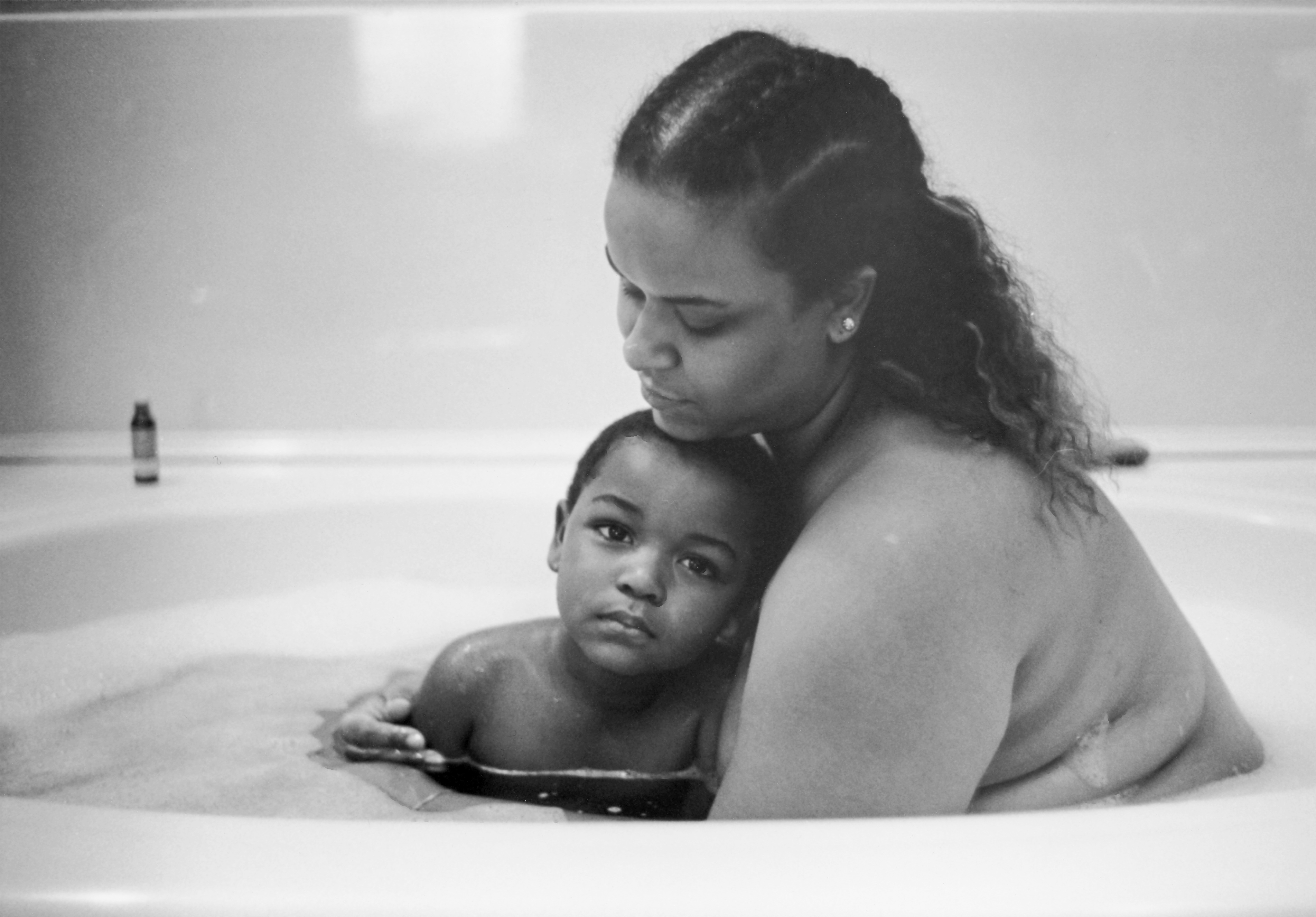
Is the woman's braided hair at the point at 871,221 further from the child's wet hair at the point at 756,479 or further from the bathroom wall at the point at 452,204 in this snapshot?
the bathroom wall at the point at 452,204

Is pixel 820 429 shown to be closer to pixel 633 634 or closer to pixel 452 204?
pixel 633 634

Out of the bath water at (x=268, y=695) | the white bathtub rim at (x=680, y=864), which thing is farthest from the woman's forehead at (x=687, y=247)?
the bath water at (x=268, y=695)

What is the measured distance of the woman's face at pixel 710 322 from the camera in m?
0.65

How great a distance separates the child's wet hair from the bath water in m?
0.25

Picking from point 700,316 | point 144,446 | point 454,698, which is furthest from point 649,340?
point 144,446

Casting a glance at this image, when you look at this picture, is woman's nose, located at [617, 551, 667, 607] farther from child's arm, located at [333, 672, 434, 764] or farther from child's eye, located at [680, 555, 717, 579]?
child's arm, located at [333, 672, 434, 764]

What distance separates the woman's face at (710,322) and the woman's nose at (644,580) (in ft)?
0.28

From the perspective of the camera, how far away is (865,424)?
2.33ft

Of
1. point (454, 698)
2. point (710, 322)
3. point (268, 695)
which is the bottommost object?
point (268, 695)

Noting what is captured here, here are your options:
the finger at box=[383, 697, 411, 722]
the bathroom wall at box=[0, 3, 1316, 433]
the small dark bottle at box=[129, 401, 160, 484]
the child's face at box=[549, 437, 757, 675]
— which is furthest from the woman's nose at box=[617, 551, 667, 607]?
the small dark bottle at box=[129, 401, 160, 484]

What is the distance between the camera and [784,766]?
65 centimetres

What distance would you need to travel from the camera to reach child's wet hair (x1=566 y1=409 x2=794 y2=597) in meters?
0.74

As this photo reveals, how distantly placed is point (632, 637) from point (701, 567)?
63 millimetres

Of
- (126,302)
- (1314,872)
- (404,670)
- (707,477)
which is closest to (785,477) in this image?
(707,477)
